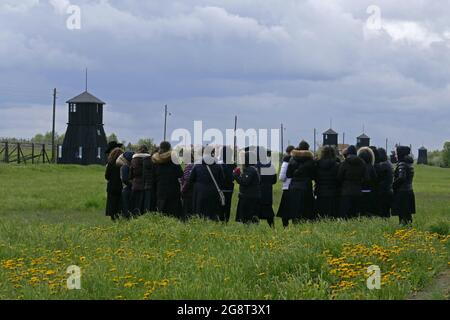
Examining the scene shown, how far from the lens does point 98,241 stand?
13562mm

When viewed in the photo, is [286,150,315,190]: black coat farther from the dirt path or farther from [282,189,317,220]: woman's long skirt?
the dirt path

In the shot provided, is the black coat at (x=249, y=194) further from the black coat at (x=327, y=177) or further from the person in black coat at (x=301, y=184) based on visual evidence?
the black coat at (x=327, y=177)

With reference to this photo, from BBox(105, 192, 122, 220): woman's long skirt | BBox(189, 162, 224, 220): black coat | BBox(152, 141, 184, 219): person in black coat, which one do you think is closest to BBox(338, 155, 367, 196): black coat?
BBox(189, 162, 224, 220): black coat

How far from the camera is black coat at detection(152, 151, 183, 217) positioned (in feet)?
53.8

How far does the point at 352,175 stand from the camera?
16.0 meters

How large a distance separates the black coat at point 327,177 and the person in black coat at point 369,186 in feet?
1.78

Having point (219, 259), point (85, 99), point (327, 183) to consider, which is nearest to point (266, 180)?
point (327, 183)

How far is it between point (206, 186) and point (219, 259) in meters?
5.61

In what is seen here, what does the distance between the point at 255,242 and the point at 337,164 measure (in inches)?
169

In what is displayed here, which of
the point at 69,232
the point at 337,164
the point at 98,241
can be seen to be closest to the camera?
the point at 98,241

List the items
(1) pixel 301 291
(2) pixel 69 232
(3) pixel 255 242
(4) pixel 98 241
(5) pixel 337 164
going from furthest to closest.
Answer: (5) pixel 337 164 < (2) pixel 69 232 < (4) pixel 98 241 < (3) pixel 255 242 < (1) pixel 301 291

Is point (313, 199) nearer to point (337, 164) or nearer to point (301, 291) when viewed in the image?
point (337, 164)

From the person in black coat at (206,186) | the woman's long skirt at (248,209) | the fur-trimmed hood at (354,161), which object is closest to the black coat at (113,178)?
the person in black coat at (206,186)
